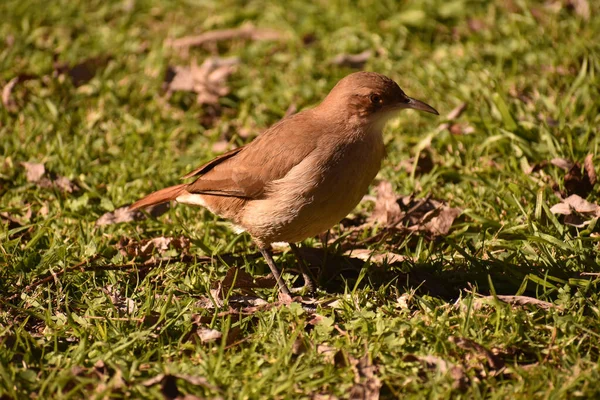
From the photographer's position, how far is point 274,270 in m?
5.27

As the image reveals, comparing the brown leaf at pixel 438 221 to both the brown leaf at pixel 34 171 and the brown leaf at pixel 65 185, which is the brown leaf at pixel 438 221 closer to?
the brown leaf at pixel 65 185

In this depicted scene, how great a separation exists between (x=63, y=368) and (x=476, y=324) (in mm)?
2231

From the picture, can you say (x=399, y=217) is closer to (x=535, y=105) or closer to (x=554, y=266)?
(x=554, y=266)

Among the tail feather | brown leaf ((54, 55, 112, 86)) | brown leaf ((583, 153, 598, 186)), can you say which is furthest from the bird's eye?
brown leaf ((54, 55, 112, 86))

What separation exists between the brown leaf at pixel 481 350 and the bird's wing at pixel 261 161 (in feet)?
5.04

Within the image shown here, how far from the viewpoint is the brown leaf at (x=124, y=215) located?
5914 mm

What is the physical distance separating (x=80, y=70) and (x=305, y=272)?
3.69 m

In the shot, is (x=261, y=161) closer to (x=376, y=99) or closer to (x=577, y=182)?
(x=376, y=99)

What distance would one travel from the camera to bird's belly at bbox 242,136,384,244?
195 inches

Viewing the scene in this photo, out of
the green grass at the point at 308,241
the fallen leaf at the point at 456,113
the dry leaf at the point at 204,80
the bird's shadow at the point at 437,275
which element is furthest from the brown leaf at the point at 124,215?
the fallen leaf at the point at 456,113

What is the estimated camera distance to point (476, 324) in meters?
4.44

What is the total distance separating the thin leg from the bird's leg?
0.16 meters

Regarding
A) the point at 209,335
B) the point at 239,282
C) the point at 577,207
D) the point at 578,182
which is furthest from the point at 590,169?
the point at 209,335

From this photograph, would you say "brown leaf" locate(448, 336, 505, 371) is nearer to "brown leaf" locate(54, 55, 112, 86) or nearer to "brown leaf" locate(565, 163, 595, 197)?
"brown leaf" locate(565, 163, 595, 197)
